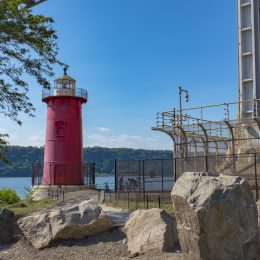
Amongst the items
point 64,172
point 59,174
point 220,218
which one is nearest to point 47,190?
point 59,174

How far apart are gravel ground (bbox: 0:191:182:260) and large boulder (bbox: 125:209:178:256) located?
235 mm

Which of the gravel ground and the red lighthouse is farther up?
the red lighthouse

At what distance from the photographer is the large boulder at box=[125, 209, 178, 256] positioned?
1076 cm

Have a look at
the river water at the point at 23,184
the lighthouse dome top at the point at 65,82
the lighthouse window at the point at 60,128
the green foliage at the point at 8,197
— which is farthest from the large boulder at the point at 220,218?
the lighthouse dome top at the point at 65,82

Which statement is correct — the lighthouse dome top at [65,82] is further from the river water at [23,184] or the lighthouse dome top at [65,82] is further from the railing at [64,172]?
the river water at [23,184]

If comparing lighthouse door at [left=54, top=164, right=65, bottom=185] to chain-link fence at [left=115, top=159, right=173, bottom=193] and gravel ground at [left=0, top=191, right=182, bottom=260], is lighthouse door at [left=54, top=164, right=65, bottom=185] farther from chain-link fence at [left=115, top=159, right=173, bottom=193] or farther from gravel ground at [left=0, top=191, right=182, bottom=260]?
gravel ground at [left=0, top=191, right=182, bottom=260]

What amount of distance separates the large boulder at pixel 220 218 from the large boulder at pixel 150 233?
97.1 inches

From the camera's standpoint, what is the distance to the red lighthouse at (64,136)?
34.1m

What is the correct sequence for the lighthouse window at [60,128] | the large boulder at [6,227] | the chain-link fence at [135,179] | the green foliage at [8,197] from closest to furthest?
the large boulder at [6,227] < the green foliage at [8,197] < the chain-link fence at [135,179] < the lighthouse window at [60,128]

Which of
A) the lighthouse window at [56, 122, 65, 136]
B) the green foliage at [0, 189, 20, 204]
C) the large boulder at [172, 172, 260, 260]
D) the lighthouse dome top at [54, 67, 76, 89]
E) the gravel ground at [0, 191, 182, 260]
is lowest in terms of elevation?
the gravel ground at [0, 191, 182, 260]

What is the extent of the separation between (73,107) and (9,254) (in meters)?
23.5

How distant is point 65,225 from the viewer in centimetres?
1274

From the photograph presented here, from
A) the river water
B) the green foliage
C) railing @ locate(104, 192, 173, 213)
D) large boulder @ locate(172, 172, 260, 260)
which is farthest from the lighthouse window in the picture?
large boulder @ locate(172, 172, 260, 260)

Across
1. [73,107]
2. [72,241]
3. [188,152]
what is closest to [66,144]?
[73,107]
